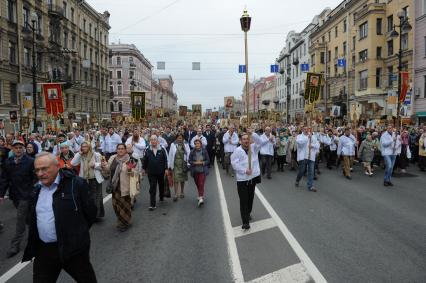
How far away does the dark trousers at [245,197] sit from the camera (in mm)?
6884

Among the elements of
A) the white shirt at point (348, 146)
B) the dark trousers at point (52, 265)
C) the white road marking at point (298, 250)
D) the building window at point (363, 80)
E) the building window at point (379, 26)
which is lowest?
the white road marking at point (298, 250)

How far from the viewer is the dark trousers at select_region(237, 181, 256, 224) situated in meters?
6.88

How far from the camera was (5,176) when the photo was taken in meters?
6.57

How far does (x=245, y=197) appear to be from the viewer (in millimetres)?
6973

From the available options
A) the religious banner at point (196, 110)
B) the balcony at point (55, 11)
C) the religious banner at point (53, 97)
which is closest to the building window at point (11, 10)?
the balcony at point (55, 11)

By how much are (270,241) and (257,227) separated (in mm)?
860

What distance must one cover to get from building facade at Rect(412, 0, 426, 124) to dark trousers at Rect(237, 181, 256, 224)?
26216 millimetres

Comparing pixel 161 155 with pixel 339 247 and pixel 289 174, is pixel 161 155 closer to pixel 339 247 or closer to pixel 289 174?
pixel 339 247

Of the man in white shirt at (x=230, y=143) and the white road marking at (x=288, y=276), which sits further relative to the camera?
the man in white shirt at (x=230, y=143)

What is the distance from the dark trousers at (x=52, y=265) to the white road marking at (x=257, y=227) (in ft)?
11.3

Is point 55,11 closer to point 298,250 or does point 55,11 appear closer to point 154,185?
point 154,185

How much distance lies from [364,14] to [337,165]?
25941 millimetres

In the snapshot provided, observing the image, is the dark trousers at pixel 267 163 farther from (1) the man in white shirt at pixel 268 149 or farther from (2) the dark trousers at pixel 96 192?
(2) the dark trousers at pixel 96 192

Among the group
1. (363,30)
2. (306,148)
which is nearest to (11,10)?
(306,148)
